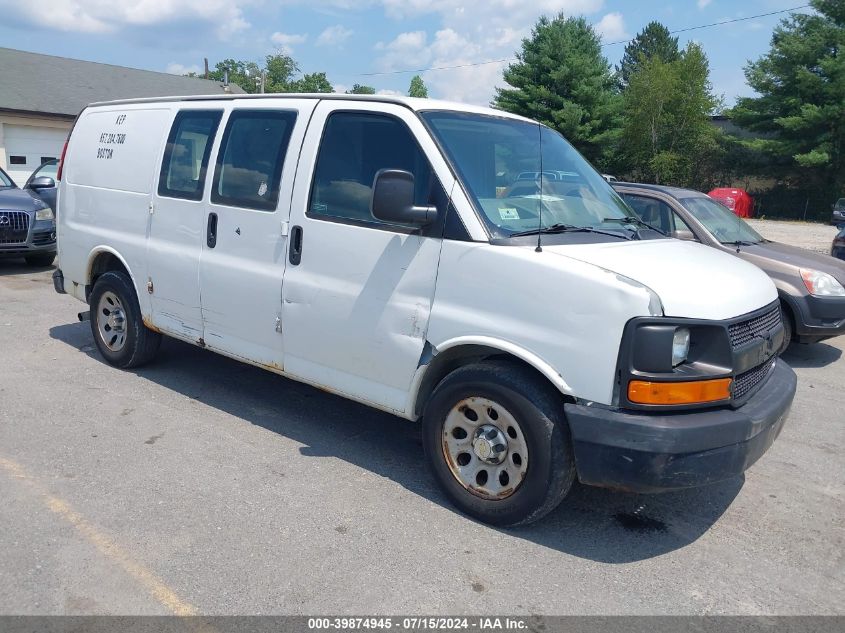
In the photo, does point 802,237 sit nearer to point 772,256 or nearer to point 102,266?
point 772,256

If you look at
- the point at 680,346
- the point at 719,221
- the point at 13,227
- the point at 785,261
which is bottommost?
the point at 13,227

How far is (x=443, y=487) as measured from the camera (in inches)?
162

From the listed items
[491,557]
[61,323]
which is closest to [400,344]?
[491,557]

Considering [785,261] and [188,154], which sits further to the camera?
[785,261]

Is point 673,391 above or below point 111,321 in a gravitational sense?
above

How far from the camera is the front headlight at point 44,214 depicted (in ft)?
Result: 37.0

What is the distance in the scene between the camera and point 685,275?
12.2 feet

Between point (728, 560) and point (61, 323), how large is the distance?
7.10m

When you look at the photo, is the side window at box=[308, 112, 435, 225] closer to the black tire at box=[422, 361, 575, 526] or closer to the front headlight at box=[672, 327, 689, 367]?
the black tire at box=[422, 361, 575, 526]

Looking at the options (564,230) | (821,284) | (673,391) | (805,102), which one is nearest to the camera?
(673,391)

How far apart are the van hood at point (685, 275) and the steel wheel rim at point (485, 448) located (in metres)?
0.91

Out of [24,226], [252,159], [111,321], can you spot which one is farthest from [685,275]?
[24,226]

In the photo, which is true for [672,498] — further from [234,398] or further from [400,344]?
[234,398]

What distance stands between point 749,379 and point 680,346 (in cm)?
63
